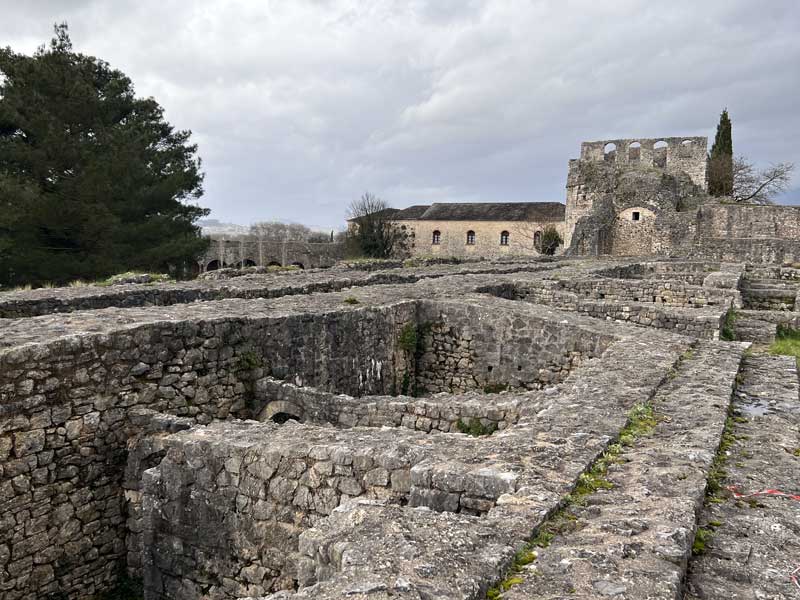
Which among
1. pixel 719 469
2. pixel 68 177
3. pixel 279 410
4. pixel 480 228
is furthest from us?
pixel 480 228

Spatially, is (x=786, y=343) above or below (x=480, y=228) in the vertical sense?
below

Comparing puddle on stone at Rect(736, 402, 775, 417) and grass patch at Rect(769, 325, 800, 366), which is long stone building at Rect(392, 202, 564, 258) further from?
puddle on stone at Rect(736, 402, 775, 417)

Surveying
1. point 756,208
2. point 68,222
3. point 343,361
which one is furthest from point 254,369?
point 756,208

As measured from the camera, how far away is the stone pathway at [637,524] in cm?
252

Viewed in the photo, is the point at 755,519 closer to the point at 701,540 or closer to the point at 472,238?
the point at 701,540

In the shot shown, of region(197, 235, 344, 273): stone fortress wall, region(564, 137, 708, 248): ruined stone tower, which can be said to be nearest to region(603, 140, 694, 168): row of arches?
region(564, 137, 708, 248): ruined stone tower

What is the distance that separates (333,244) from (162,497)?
4890 cm

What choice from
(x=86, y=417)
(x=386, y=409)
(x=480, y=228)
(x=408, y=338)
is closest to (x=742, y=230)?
(x=480, y=228)

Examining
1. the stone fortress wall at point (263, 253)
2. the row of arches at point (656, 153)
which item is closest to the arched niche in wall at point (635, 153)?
the row of arches at point (656, 153)

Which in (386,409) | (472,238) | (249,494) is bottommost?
(249,494)

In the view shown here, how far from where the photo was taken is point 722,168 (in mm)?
47562

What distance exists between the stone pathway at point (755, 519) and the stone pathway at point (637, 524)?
13cm

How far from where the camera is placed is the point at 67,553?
546 centimetres

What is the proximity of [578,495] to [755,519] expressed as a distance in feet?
3.02
